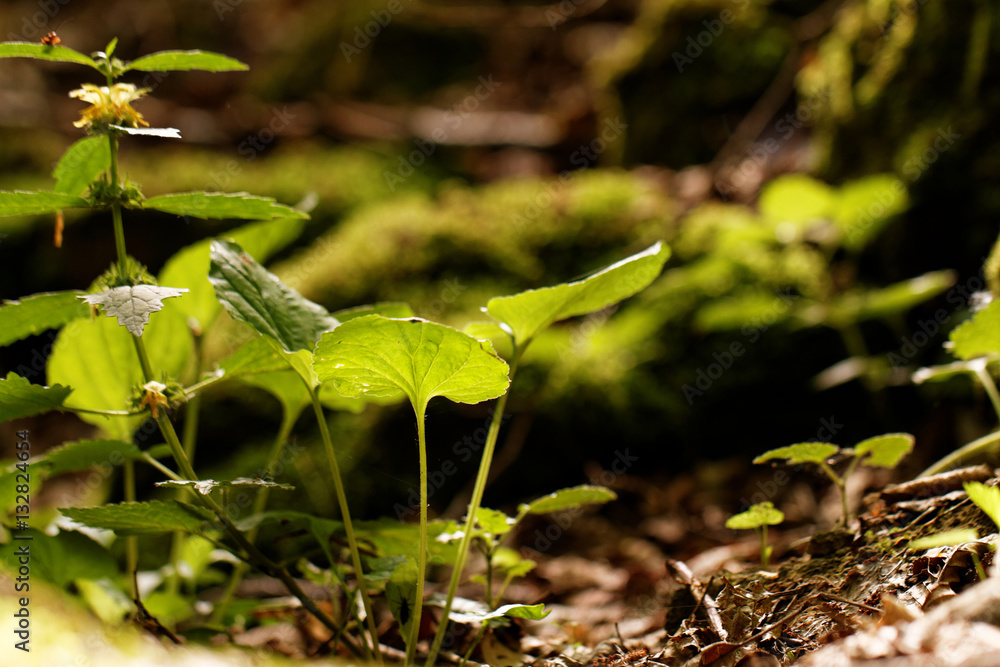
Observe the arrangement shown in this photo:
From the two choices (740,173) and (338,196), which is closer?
(740,173)

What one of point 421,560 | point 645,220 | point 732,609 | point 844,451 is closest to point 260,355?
point 421,560

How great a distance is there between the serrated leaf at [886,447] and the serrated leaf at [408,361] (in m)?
0.77

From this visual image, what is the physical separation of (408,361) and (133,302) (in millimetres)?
421

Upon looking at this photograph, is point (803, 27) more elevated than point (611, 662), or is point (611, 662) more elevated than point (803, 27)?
point (803, 27)

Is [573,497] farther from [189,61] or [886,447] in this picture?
[189,61]

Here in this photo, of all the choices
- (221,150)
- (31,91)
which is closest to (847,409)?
(221,150)

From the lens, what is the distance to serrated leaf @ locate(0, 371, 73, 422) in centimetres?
107

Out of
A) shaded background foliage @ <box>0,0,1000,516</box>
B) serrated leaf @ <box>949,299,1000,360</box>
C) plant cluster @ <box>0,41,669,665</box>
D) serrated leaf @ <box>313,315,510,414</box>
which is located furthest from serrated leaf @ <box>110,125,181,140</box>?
serrated leaf @ <box>949,299,1000,360</box>

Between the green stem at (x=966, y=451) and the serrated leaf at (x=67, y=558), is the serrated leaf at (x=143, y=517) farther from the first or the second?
the green stem at (x=966, y=451)

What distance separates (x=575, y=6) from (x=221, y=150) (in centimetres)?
386

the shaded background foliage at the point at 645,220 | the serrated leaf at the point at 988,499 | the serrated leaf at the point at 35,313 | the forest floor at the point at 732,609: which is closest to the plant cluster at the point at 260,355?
the serrated leaf at the point at 35,313

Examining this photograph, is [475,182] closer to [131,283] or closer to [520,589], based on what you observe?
[520,589]

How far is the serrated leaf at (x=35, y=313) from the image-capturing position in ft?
3.60

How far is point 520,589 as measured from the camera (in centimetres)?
205
